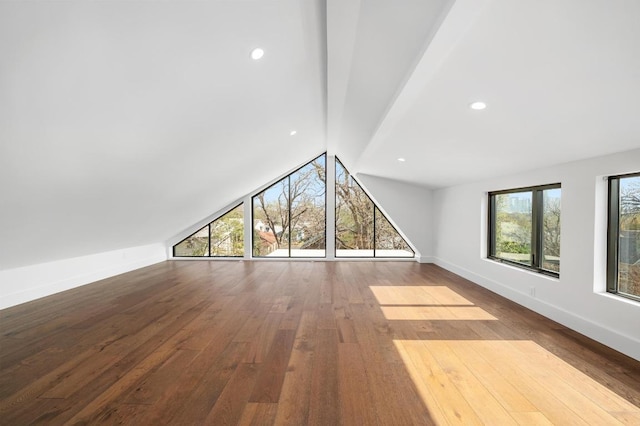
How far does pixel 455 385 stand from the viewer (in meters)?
2.24

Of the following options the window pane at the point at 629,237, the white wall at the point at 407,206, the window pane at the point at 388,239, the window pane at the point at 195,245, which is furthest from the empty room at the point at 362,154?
the window pane at the point at 388,239

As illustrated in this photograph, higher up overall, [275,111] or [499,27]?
[275,111]

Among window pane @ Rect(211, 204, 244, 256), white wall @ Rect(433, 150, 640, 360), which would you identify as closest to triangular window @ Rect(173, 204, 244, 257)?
window pane @ Rect(211, 204, 244, 256)

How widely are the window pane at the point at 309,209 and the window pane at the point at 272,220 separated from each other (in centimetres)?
21

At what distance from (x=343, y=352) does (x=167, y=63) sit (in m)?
2.73

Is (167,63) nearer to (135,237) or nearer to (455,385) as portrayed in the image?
(455,385)

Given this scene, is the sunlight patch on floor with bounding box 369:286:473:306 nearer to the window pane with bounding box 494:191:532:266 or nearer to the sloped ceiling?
the window pane with bounding box 494:191:532:266

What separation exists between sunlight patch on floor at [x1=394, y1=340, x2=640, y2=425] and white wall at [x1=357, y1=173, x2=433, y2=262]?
4.84 meters

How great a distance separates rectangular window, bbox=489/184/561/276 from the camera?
385 cm

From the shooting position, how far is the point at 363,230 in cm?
834

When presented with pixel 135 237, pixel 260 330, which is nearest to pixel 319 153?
pixel 135 237

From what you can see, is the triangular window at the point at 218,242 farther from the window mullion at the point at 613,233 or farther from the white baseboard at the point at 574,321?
the window mullion at the point at 613,233

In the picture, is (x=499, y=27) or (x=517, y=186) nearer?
(x=499, y=27)

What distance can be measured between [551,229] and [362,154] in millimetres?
3002
